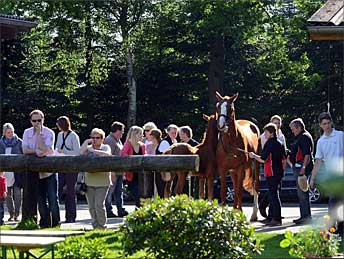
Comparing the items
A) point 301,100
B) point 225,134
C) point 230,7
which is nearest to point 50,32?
point 230,7

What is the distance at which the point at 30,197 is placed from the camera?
13.7 metres

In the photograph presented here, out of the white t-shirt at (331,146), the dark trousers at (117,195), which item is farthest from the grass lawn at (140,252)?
the dark trousers at (117,195)

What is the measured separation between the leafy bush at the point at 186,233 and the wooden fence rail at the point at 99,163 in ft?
12.8

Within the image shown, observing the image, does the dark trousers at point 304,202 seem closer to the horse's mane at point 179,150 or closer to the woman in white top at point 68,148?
the horse's mane at point 179,150

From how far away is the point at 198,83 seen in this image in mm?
38344

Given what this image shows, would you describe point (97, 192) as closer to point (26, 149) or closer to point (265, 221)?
point (26, 149)

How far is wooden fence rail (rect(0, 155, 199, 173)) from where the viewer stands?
12352mm

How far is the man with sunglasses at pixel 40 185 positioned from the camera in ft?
44.7

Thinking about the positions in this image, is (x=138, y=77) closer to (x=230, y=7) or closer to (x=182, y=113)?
(x=182, y=113)

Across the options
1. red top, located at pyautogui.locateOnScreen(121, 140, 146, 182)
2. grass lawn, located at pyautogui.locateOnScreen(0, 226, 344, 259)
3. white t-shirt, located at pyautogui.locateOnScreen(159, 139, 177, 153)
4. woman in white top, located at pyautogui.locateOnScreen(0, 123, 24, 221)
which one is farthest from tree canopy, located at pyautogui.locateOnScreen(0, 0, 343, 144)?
grass lawn, located at pyautogui.locateOnScreen(0, 226, 344, 259)

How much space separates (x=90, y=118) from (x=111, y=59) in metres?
3.52

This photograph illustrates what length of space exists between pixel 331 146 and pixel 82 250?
521 cm

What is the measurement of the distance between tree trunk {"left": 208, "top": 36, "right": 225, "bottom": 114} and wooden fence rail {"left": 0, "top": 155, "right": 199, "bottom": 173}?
76.9 ft

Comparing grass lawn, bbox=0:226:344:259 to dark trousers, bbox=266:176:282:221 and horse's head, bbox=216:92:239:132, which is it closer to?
dark trousers, bbox=266:176:282:221
